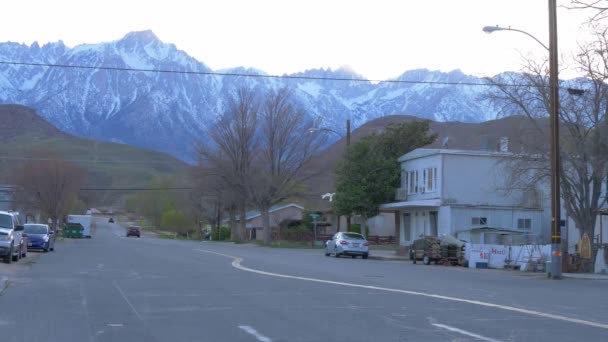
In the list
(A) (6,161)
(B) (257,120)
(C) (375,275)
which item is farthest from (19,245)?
(A) (6,161)

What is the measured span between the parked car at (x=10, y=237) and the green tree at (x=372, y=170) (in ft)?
95.5

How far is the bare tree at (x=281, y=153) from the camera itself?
6519 centimetres

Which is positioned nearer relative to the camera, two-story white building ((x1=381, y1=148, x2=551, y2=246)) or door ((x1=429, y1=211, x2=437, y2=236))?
two-story white building ((x1=381, y1=148, x2=551, y2=246))

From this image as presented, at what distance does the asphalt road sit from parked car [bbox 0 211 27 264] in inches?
102

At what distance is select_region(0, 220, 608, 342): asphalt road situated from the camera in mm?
12062

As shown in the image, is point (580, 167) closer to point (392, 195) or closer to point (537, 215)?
point (537, 215)

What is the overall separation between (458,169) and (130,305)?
34.6 m

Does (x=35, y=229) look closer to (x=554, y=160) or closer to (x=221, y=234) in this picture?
(x=554, y=160)

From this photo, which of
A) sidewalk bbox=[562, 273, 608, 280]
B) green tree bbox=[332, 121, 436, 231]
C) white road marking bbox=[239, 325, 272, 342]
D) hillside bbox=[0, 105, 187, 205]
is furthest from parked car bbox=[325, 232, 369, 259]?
hillside bbox=[0, 105, 187, 205]

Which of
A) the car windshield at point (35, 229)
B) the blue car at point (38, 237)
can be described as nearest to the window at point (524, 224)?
the blue car at point (38, 237)

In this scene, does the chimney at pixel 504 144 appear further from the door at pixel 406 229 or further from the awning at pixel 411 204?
the door at pixel 406 229

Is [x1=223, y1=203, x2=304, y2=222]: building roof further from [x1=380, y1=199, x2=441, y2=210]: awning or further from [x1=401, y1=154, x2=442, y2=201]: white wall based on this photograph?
[x1=401, y1=154, x2=442, y2=201]: white wall

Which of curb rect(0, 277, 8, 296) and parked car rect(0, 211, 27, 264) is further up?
parked car rect(0, 211, 27, 264)

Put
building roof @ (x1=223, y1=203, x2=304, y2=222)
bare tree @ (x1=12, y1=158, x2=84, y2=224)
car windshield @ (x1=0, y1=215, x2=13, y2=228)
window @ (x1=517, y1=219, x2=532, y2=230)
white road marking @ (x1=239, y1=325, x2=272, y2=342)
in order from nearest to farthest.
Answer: white road marking @ (x1=239, y1=325, x2=272, y2=342) → car windshield @ (x1=0, y1=215, x2=13, y2=228) → window @ (x1=517, y1=219, x2=532, y2=230) → bare tree @ (x1=12, y1=158, x2=84, y2=224) → building roof @ (x1=223, y1=203, x2=304, y2=222)
